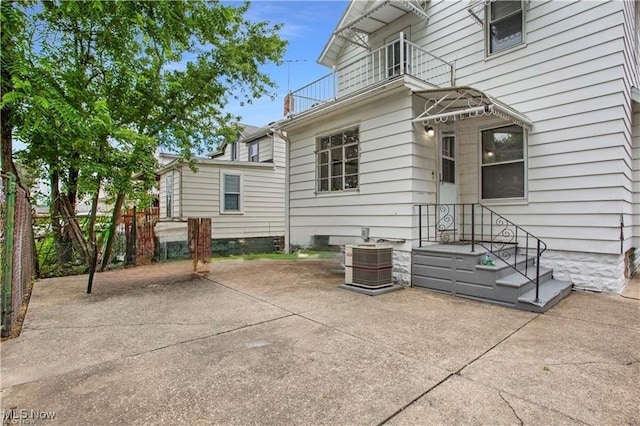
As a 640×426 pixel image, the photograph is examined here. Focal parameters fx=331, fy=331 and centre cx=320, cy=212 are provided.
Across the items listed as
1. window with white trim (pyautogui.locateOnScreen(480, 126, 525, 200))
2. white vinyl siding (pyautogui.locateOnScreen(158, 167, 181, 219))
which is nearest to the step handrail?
window with white trim (pyautogui.locateOnScreen(480, 126, 525, 200))

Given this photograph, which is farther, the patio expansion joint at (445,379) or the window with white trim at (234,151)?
the window with white trim at (234,151)

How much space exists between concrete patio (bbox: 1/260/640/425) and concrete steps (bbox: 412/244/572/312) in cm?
25

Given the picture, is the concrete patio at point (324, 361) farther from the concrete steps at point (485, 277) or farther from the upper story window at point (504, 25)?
the upper story window at point (504, 25)

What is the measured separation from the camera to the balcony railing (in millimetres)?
7460

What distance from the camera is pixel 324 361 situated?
303cm

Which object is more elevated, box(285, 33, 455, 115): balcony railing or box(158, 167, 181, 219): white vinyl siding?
box(285, 33, 455, 115): balcony railing

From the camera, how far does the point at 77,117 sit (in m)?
4.53

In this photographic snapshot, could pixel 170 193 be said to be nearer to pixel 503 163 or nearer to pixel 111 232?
pixel 111 232

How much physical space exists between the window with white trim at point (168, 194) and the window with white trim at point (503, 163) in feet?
35.3

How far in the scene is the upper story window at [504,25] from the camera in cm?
650

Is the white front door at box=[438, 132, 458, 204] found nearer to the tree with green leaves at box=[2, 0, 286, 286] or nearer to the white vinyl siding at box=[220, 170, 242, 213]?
the tree with green leaves at box=[2, 0, 286, 286]

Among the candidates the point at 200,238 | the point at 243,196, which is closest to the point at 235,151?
the point at 243,196

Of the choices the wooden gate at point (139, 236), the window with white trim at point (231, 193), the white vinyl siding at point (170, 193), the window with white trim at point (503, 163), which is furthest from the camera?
the window with white trim at point (231, 193)

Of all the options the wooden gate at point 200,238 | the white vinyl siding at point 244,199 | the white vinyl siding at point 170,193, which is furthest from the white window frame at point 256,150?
the wooden gate at point 200,238
